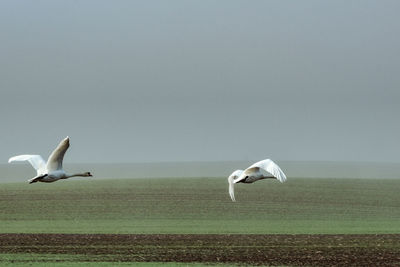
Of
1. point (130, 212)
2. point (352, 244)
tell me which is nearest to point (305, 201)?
point (130, 212)

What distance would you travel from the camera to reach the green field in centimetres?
5959

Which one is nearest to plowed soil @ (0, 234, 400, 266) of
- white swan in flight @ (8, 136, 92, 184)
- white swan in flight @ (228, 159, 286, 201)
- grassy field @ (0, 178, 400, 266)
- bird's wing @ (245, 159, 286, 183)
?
grassy field @ (0, 178, 400, 266)

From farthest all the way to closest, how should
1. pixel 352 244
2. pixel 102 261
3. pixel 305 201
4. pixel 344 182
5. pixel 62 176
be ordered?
pixel 344 182, pixel 305 201, pixel 352 244, pixel 102 261, pixel 62 176

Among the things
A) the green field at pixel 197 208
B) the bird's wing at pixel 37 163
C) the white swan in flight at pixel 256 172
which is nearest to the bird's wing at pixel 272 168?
the white swan in flight at pixel 256 172

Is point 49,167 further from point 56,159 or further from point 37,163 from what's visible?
point 37,163

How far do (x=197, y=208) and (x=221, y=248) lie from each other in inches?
1456

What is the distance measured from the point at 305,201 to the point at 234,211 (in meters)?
13.2

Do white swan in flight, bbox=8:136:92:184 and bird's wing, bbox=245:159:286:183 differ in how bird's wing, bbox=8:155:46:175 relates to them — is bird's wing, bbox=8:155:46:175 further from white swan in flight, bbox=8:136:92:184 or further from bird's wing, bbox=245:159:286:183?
bird's wing, bbox=245:159:286:183

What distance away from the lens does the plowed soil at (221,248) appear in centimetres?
3528

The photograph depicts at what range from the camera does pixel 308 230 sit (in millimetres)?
56750

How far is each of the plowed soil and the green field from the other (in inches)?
245

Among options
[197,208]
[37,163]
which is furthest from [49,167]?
[197,208]

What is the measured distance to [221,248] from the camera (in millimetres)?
40875

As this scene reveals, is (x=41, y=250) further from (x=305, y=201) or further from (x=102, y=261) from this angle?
(x=305, y=201)
